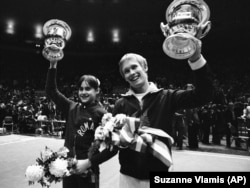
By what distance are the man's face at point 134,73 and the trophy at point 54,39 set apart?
2.36 ft

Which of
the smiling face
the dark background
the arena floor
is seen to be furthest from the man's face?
the dark background

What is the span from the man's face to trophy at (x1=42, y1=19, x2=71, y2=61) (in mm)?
720

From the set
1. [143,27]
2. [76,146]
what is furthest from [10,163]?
[143,27]

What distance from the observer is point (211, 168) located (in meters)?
4.39

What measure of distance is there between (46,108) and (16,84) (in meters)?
8.99

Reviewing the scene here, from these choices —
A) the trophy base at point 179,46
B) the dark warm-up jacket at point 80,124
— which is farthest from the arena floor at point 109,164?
the trophy base at point 179,46

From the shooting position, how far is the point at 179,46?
1.21 metres

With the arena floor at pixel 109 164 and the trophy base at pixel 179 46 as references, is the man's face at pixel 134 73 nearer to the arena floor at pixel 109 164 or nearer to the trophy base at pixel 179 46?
the trophy base at pixel 179 46

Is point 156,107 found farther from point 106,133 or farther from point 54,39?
point 54,39

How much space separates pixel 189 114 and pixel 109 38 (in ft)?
43.9

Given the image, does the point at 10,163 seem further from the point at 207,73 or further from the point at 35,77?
the point at 35,77

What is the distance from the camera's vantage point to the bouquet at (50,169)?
54.4 inches

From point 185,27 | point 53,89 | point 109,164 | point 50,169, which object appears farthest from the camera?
point 109,164

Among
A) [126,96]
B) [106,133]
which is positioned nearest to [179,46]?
[126,96]
